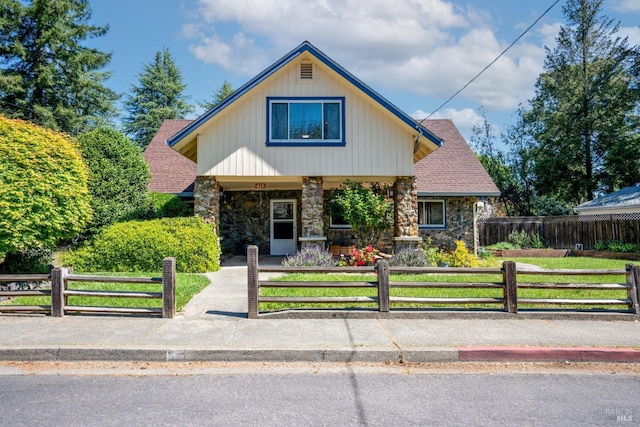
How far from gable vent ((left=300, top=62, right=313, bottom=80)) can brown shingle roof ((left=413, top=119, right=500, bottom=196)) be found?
6404 millimetres

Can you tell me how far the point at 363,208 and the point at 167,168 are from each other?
9.76 m

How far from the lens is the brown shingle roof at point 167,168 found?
17091 millimetres

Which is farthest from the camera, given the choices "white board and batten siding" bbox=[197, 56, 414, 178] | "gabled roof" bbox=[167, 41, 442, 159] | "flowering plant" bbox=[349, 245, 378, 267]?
"white board and batten siding" bbox=[197, 56, 414, 178]

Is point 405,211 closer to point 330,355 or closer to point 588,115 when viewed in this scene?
point 330,355

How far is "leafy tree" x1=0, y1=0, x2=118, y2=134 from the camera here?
1086 inches

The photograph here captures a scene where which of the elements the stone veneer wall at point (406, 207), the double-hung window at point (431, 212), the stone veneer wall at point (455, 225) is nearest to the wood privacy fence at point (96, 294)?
the stone veneer wall at point (406, 207)

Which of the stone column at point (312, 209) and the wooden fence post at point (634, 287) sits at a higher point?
the stone column at point (312, 209)

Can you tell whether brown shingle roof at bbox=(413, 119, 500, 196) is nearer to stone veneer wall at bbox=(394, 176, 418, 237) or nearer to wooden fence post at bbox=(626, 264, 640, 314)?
stone veneer wall at bbox=(394, 176, 418, 237)

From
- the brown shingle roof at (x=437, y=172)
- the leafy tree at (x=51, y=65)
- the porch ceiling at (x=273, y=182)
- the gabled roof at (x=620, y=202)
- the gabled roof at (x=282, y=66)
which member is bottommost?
the gabled roof at (x=620, y=202)

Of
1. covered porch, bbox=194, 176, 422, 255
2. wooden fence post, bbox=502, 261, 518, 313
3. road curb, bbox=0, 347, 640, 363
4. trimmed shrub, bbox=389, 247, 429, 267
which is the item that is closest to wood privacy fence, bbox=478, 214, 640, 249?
covered porch, bbox=194, 176, 422, 255

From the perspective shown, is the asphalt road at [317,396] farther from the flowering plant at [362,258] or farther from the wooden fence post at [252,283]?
the flowering plant at [362,258]

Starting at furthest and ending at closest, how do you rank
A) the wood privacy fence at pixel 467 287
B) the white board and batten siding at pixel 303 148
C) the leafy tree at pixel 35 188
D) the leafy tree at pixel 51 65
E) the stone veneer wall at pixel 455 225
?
the leafy tree at pixel 51 65
the stone veneer wall at pixel 455 225
the white board and batten siding at pixel 303 148
the leafy tree at pixel 35 188
the wood privacy fence at pixel 467 287

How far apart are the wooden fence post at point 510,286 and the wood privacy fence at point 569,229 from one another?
15117 millimetres

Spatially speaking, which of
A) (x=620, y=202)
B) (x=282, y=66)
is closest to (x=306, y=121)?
(x=282, y=66)
